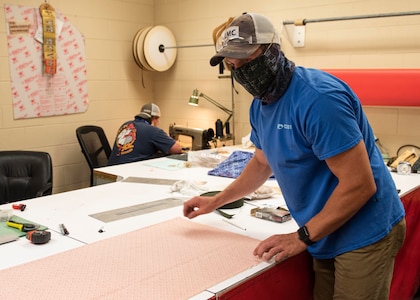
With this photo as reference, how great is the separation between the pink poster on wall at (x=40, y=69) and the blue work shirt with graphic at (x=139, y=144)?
2.99ft

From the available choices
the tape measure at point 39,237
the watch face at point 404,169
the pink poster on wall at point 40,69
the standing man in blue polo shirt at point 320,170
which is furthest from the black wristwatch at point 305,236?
the pink poster on wall at point 40,69

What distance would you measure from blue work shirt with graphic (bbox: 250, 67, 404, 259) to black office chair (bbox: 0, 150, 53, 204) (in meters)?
2.11

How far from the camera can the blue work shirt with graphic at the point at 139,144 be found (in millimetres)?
3732

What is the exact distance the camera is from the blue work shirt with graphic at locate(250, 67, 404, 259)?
1298mm

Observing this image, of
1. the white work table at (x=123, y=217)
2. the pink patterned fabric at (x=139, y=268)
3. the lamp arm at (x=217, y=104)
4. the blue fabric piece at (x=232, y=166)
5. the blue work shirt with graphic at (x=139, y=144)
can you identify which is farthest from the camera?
the lamp arm at (x=217, y=104)

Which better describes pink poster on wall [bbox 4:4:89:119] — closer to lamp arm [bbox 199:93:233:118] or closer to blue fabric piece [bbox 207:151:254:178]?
lamp arm [bbox 199:93:233:118]

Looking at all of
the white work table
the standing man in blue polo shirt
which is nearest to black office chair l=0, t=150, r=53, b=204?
the white work table

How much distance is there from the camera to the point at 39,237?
1.63 meters

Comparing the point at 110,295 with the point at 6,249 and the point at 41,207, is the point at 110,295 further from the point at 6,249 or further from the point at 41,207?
the point at 41,207

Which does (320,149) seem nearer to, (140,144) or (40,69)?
(140,144)

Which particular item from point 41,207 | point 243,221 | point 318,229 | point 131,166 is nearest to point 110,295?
point 318,229

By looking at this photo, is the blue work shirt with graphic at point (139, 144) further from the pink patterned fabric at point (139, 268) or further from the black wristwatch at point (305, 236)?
the black wristwatch at point (305, 236)

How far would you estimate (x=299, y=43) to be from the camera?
12.9 ft

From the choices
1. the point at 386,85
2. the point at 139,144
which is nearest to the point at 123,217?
the point at 139,144
